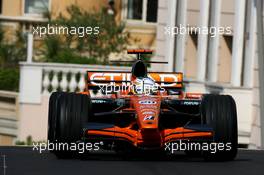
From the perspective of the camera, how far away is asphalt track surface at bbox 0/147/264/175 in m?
14.5

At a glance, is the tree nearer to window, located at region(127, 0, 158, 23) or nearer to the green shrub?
the green shrub

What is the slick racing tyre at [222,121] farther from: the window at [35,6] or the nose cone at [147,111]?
the window at [35,6]

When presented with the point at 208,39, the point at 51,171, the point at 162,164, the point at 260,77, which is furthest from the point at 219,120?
the point at 208,39

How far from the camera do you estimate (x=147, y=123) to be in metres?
15.7

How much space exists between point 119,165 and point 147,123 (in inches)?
25.1

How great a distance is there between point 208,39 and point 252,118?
131 inches

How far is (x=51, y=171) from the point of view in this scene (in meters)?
14.5

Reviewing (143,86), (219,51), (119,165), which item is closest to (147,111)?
(119,165)

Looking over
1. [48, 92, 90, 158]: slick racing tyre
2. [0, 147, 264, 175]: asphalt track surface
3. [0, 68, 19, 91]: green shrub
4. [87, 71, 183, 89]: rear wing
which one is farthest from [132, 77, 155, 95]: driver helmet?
[0, 68, 19, 91]: green shrub

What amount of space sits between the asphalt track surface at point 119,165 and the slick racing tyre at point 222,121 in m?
0.16

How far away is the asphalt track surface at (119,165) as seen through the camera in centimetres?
1454

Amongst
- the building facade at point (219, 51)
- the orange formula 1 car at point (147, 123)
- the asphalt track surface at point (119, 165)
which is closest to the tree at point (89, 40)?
the building facade at point (219, 51)

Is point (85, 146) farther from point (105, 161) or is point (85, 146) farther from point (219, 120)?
point (219, 120)

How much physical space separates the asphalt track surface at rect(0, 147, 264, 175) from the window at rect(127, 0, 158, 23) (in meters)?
21.0
